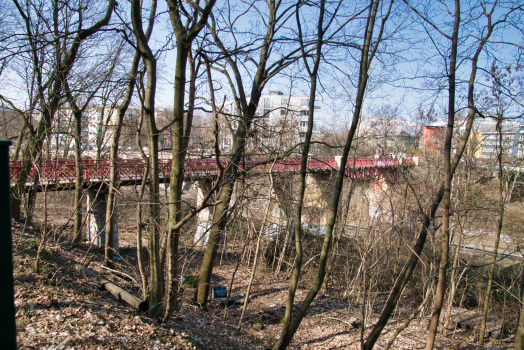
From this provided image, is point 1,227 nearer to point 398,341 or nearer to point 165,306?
point 165,306

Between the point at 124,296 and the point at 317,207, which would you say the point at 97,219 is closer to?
the point at 317,207

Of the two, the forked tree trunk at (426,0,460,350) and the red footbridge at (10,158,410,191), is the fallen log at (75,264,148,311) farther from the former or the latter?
the forked tree trunk at (426,0,460,350)

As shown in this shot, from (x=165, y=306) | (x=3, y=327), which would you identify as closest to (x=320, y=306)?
(x=165, y=306)

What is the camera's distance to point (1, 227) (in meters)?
1.46

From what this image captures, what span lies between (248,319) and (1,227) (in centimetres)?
970

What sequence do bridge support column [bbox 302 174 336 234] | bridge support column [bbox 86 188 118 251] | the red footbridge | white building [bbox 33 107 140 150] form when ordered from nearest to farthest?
the red footbridge
white building [bbox 33 107 140 150]
bridge support column [bbox 302 174 336 234]
bridge support column [bbox 86 188 118 251]

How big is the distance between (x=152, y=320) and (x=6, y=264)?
16.1ft

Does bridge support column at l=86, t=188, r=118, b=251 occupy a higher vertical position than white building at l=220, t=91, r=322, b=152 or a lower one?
lower

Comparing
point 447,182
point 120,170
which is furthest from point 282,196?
point 447,182

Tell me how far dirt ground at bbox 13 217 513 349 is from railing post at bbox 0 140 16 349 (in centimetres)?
296

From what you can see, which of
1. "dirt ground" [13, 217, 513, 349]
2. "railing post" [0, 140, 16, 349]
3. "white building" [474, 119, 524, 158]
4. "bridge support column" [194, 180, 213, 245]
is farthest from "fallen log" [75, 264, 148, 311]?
"white building" [474, 119, 524, 158]

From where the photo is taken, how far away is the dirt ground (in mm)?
4457

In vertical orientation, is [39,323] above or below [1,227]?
below

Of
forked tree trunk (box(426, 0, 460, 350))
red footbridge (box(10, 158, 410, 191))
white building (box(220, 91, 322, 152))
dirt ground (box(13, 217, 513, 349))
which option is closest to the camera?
dirt ground (box(13, 217, 513, 349))
